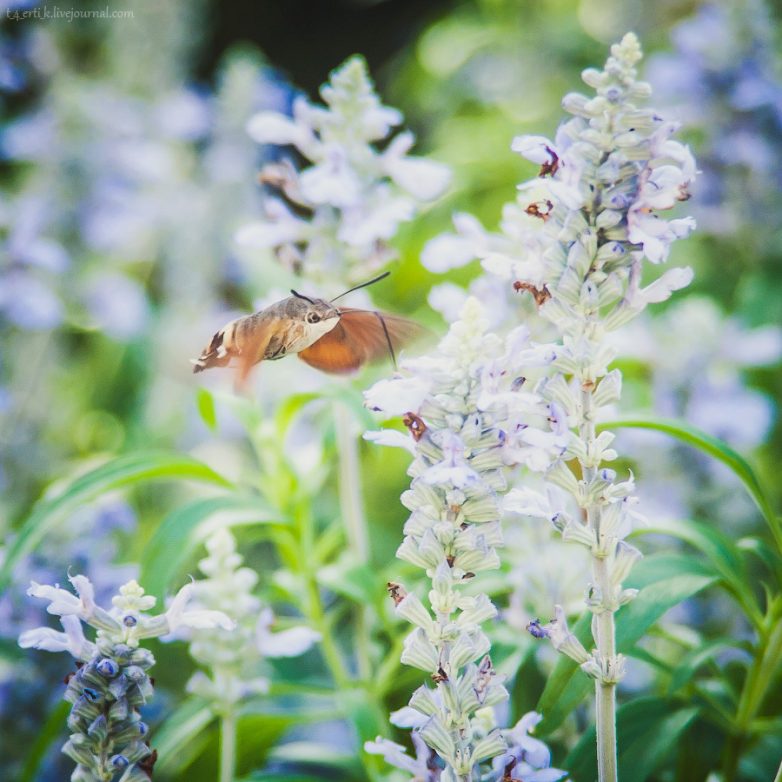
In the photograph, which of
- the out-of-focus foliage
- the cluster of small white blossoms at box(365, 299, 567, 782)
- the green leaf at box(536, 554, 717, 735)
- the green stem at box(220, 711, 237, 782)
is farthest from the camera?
the out-of-focus foliage

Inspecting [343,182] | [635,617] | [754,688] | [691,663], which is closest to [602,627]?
[635,617]

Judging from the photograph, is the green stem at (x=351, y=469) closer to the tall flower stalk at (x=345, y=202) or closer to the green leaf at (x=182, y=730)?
the tall flower stalk at (x=345, y=202)

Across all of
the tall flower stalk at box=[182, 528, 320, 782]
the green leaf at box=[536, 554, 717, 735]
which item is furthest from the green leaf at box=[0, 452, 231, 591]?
the green leaf at box=[536, 554, 717, 735]

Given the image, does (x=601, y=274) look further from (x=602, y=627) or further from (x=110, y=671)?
(x=110, y=671)

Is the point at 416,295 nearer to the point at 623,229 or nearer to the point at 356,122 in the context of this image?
the point at 356,122

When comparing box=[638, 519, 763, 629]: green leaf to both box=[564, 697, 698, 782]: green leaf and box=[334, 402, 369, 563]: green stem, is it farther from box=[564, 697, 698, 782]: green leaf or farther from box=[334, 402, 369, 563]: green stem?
box=[334, 402, 369, 563]: green stem

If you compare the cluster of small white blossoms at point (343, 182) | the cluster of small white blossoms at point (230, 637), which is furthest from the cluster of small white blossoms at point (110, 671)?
the cluster of small white blossoms at point (343, 182)
